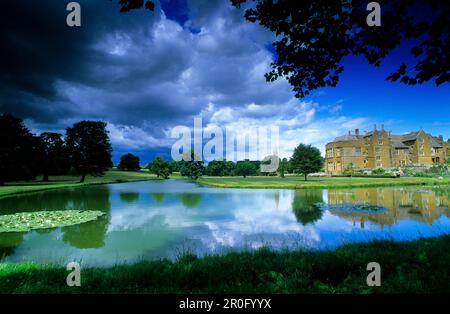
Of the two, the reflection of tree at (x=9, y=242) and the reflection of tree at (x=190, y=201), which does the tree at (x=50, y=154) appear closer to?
the reflection of tree at (x=190, y=201)

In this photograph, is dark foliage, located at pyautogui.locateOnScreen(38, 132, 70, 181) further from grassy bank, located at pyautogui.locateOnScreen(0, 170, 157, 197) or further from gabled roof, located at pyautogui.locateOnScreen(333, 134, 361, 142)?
gabled roof, located at pyautogui.locateOnScreen(333, 134, 361, 142)

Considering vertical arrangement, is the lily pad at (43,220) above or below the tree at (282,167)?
below

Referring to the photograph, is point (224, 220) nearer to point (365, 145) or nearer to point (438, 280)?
Answer: point (438, 280)

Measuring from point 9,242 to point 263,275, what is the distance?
14.0 m

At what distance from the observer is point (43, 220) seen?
18547 millimetres

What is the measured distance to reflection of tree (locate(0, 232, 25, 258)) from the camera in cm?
1197

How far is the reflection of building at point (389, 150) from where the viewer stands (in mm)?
76062

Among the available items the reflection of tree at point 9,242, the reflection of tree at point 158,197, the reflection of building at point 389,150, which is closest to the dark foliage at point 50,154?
the reflection of tree at point 158,197

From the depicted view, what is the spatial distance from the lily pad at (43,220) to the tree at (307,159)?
1963 inches

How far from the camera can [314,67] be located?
8.51 metres

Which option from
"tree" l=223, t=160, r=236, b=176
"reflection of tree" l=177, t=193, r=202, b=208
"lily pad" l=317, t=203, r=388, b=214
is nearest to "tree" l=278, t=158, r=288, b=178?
"tree" l=223, t=160, r=236, b=176

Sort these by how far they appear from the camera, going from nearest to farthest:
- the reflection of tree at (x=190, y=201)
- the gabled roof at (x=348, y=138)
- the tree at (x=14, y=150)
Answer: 1. the reflection of tree at (x=190, y=201)
2. the tree at (x=14, y=150)
3. the gabled roof at (x=348, y=138)
